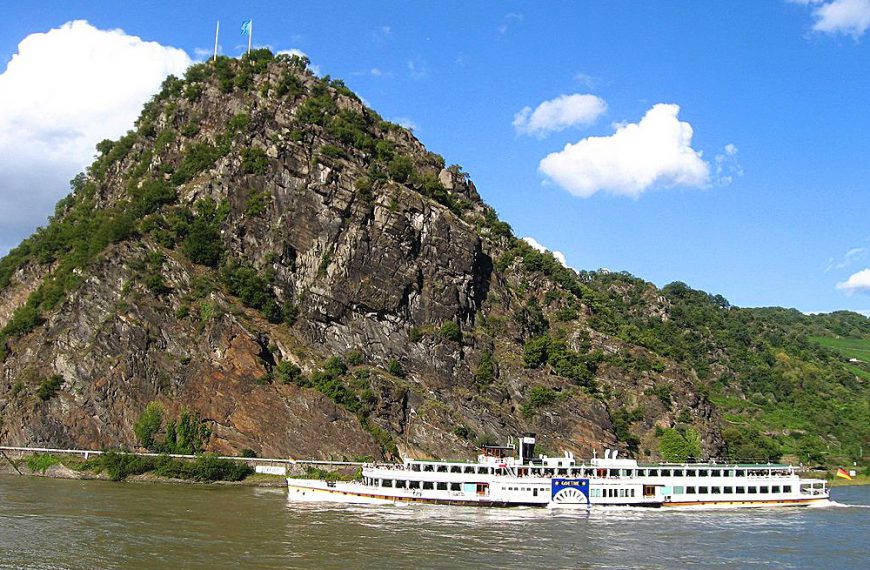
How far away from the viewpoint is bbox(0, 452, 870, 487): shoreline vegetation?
100m

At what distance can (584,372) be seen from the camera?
13725 cm

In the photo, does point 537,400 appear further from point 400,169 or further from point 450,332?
point 400,169

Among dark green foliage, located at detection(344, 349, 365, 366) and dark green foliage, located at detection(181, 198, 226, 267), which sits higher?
dark green foliage, located at detection(181, 198, 226, 267)

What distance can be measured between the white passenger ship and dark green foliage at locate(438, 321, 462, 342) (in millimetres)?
44289

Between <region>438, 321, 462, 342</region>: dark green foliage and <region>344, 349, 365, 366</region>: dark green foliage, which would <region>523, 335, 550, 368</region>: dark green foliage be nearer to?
<region>438, 321, 462, 342</region>: dark green foliage

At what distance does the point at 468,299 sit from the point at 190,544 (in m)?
86.3

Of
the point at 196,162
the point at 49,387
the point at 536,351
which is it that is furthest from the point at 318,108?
the point at 49,387

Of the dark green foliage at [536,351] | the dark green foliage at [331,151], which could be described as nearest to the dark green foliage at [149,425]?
the dark green foliage at [331,151]

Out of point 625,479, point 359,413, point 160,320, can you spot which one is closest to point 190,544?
point 625,479

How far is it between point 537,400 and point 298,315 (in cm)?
4072

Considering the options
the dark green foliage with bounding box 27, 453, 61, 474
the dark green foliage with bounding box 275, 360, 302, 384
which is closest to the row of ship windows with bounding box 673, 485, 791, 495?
the dark green foliage with bounding box 275, 360, 302, 384

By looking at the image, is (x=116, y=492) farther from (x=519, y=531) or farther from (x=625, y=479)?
(x=625, y=479)

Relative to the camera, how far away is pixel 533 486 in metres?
80.9

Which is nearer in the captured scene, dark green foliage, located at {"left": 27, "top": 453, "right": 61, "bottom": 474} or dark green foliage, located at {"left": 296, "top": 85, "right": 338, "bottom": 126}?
dark green foliage, located at {"left": 27, "top": 453, "right": 61, "bottom": 474}
